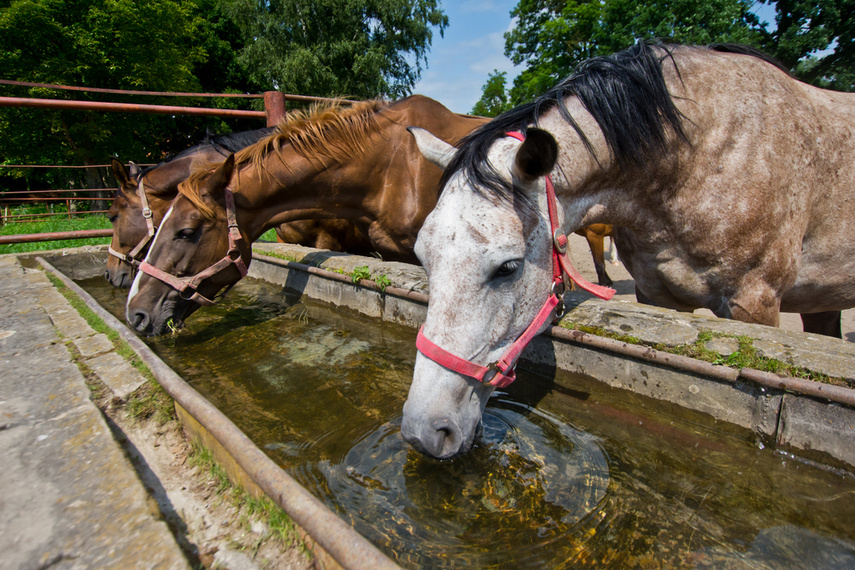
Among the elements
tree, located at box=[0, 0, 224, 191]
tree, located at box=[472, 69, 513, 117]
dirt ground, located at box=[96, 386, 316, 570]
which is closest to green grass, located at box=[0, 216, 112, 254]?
dirt ground, located at box=[96, 386, 316, 570]

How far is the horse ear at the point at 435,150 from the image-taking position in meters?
2.05

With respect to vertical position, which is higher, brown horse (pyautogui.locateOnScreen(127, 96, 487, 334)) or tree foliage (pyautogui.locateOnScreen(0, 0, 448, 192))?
tree foliage (pyautogui.locateOnScreen(0, 0, 448, 192))

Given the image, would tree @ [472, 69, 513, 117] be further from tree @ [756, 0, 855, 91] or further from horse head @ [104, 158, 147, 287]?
horse head @ [104, 158, 147, 287]

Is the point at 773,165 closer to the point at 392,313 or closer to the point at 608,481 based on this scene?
the point at 608,481

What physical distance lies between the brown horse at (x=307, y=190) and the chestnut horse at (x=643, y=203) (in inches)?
54.7

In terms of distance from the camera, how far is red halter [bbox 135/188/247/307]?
2.94 metres

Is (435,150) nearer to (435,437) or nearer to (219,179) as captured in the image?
(435,437)

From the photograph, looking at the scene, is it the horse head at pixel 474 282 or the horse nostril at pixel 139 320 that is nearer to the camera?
the horse head at pixel 474 282

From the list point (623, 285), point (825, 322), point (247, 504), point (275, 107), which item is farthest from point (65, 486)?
point (623, 285)

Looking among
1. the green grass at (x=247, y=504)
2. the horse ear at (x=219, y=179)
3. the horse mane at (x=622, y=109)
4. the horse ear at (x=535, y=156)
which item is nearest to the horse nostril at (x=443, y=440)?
the green grass at (x=247, y=504)

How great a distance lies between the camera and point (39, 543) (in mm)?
918

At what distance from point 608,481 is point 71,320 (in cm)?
314

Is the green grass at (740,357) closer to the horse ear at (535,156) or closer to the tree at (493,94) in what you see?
the horse ear at (535,156)

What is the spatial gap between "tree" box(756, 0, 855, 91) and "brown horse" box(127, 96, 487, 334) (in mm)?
16891
